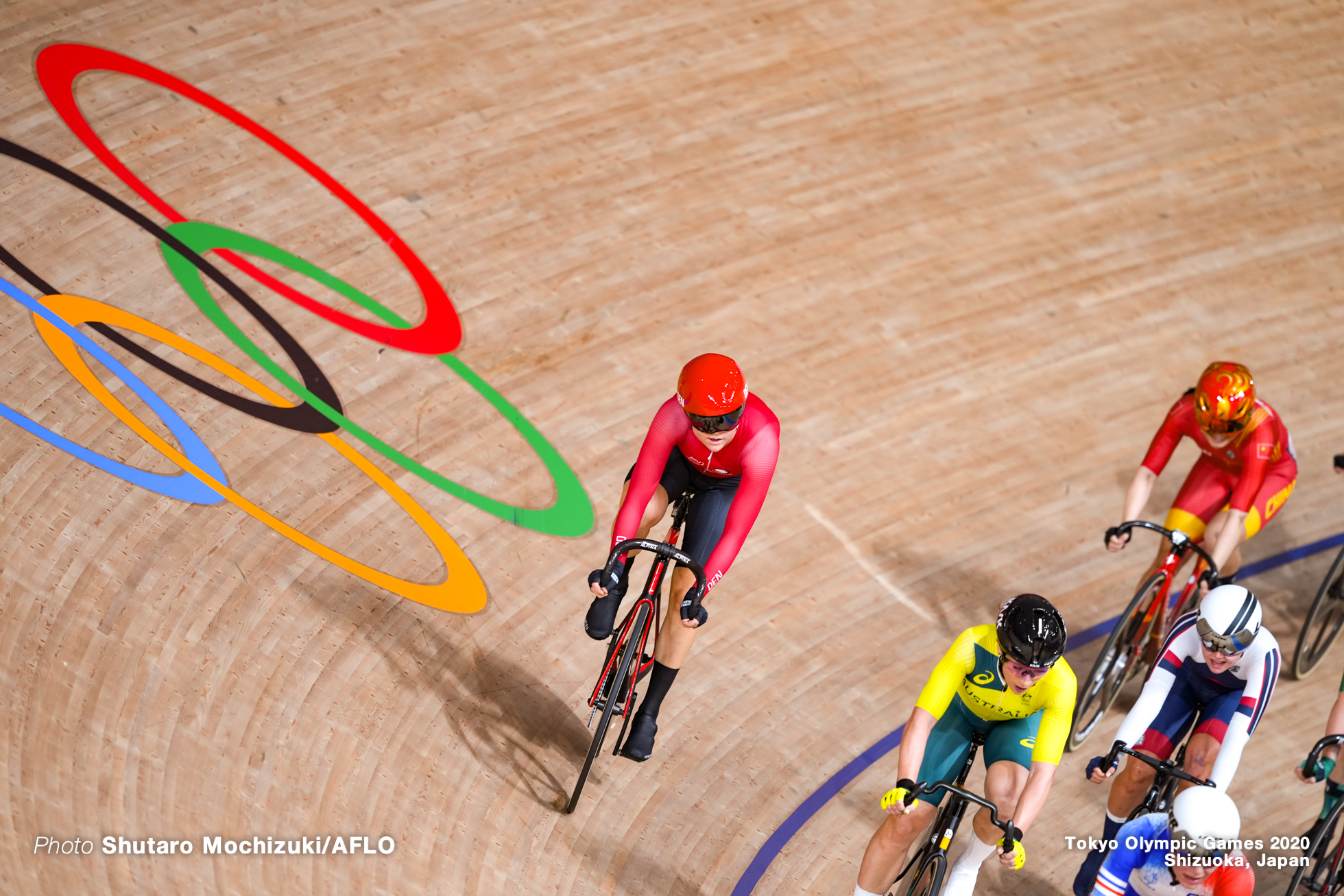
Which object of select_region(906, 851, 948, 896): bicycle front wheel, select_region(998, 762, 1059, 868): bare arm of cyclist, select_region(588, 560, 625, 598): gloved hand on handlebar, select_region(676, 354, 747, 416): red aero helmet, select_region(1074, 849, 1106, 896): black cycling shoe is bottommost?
select_region(1074, 849, 1106, 896): black cycling shoe

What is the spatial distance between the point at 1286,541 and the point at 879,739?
242 centimetres

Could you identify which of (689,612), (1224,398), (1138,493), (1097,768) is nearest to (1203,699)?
(1097,768)

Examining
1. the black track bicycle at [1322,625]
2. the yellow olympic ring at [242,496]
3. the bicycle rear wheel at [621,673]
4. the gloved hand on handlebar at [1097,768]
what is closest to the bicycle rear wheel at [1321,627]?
the black track bicycle at [1322,625]

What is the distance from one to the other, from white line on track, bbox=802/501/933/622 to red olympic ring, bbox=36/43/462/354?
1.86 meters

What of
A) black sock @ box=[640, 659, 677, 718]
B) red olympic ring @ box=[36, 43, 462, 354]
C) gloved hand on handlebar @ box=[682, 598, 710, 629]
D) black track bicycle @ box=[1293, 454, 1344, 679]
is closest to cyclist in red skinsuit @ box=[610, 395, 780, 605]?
gloved hand on handlebar @ box=[682, 598, 710, 629]

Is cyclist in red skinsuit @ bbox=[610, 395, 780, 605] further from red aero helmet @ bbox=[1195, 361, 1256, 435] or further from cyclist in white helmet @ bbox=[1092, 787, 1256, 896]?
red aero helmet @ bbox=[1195, 361, 1256, 435]

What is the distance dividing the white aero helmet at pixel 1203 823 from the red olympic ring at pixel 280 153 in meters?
3.81

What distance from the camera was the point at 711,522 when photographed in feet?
12.8

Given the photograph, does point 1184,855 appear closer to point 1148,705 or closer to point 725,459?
point 1148,705

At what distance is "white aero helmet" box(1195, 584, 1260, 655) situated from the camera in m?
3.59

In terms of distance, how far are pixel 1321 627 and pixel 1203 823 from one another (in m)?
2.71

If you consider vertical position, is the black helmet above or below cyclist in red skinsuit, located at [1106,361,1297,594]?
above

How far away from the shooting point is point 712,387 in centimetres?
344

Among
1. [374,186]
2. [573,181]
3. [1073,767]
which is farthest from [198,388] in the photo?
[1073,767]
